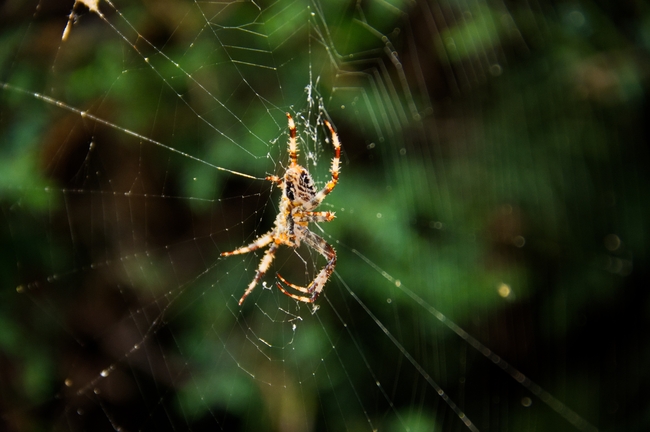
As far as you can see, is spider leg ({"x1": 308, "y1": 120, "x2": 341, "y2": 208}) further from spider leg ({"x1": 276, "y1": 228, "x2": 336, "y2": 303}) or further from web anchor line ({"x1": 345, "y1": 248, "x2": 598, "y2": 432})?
web anchor line ({"x1": 345, "y1": 248, "x2": 598, "y2": 432})

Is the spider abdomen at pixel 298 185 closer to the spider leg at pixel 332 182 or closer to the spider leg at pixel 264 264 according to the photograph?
the spider leg at pixel 332 182

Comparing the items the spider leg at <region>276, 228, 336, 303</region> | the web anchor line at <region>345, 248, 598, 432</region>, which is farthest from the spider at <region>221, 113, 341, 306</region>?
the web anchor line at <region>345, 248, 598, 432</region>

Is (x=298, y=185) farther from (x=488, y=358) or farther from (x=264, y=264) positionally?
(x=488, y=358)

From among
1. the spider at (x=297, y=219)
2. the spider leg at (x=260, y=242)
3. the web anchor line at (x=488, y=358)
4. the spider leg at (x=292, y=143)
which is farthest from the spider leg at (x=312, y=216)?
the web anchor line at (x=488, y=358)

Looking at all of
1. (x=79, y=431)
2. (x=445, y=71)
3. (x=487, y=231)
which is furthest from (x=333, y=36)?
(x=79, y=431)

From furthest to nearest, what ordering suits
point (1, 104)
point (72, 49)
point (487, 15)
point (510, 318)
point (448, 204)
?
point (510, 318) → point (448, 204) → point (487, 15) → point (72, 49) → point (1, 104)

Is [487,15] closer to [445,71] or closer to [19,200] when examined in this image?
[445,71]

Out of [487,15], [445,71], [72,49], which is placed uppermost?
[487,15]

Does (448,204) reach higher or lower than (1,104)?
lower
